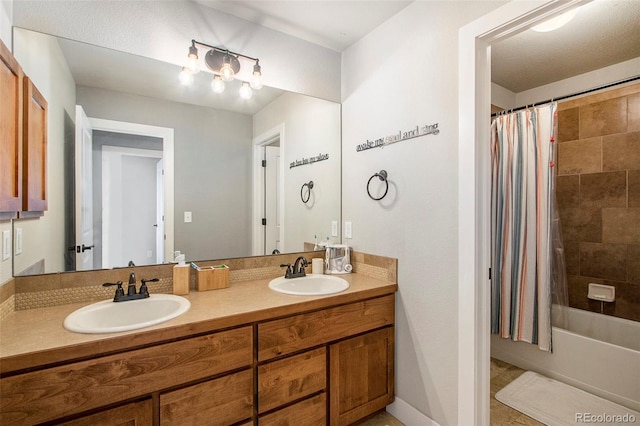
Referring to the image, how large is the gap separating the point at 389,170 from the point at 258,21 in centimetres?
130

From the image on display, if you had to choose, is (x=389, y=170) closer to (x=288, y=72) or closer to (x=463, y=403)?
(x=288, y=72)

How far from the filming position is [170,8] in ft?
5.53

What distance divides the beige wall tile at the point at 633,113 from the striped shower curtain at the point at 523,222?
31.0 inches

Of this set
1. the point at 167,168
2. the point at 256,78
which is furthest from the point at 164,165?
the point at 256,78

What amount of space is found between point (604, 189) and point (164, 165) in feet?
11.4

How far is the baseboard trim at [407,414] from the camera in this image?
1705 millimetres

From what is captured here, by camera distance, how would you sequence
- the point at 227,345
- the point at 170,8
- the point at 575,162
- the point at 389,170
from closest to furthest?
1. the point at 227,345
2. the point at 170,8
3. the point at 389,170
4. the point at 575,162

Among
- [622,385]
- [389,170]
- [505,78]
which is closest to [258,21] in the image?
[389,170]

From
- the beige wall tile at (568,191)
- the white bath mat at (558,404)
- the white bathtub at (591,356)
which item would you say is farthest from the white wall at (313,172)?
the beige wall tile at (568,191)

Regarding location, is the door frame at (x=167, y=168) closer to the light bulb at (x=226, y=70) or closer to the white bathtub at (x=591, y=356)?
the light bulb at (x=226, y=70)

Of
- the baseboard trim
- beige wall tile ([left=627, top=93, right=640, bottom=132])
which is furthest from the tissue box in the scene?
beige wall tile ([left=627, top=93, right=640, bottom=132])

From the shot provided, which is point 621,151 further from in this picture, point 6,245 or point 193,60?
point 6,245

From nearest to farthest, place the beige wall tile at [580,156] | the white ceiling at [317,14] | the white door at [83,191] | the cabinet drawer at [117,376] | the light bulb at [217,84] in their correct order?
1. the cabinet drawer at [117,376]
2. the white door at [83,191]
3. the white ceiling at [317,14]
4. the light bulb at [217,84]
5. the beige wall tile at [580,156]

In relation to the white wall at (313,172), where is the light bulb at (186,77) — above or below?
above
